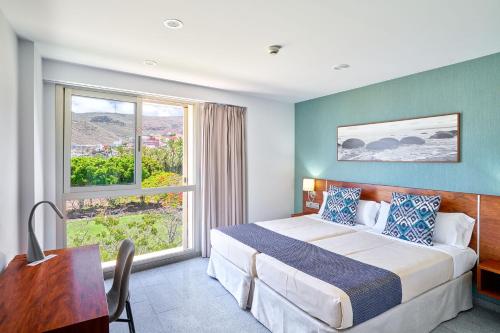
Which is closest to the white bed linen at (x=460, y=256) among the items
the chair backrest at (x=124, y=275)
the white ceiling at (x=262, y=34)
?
the white ceiling at (x=262, y=34)

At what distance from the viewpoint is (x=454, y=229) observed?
273 cm

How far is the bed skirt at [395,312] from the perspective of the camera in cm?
191

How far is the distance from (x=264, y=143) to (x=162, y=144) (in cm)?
167

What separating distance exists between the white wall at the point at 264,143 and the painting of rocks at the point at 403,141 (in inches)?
40.9

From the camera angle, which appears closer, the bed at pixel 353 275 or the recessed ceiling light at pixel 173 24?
the bed at pixel 353 275

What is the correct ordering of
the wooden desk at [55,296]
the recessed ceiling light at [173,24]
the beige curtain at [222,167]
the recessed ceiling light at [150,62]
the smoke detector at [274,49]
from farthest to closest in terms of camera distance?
the beige curtain at [222,167]
the recessed ceiling light at [150,62]
the smoke detector at [274,49]
the recessed ceiling light at [173,24]
the wooden desk at [55,296]

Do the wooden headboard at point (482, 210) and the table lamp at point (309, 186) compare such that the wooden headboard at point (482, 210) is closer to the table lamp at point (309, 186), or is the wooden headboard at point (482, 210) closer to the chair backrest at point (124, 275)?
the table lamp at point (309, 186)

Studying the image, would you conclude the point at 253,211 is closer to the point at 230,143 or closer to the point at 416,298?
the point at 230,143

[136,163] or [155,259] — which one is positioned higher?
[136,163]

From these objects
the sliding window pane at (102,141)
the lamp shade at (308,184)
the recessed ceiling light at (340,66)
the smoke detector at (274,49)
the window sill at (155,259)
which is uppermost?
the recessed ceiling light at (340,66)

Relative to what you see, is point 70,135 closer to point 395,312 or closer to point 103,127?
point 103,127

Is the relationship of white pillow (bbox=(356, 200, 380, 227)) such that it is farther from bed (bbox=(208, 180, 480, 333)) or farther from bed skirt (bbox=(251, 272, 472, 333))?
bed skirt (bbox=(251, 272, 472, 333))

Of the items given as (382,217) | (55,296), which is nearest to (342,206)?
(382,217)

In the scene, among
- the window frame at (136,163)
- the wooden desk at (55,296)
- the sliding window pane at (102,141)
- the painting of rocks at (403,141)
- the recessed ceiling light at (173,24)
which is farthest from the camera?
the sliding window pane at (102,141)
